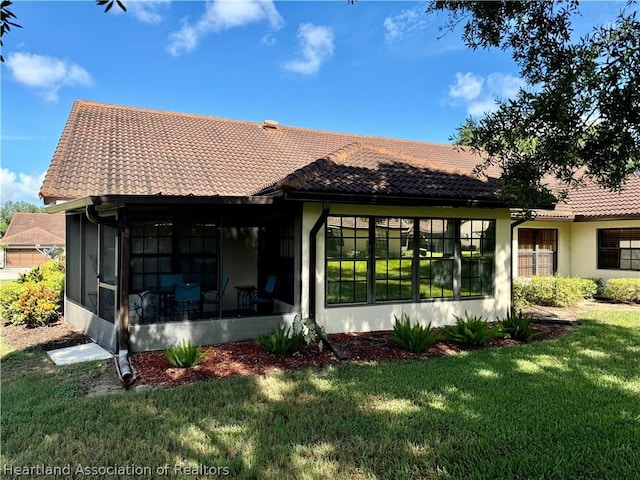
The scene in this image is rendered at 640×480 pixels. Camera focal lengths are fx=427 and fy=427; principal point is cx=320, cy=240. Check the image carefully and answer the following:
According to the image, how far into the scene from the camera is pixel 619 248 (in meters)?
15.0

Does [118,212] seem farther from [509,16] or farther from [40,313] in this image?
[509,16]

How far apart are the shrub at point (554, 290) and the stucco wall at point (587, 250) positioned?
4.62 ft

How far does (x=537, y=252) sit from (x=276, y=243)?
10930 millimetres

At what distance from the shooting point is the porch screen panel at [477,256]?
10.0m

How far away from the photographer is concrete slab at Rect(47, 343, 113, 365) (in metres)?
7.26

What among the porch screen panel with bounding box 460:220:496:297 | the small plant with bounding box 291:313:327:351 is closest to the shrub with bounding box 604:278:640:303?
the porch screen panel with bounding box 460:220:496:297

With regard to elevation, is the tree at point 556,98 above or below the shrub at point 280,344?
above

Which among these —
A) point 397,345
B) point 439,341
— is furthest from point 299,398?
point 439,341

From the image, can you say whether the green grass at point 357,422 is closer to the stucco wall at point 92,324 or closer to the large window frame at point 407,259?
the stucco wall at point 92,324

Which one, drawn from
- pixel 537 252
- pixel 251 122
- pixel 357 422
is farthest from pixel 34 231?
pixel 357 422

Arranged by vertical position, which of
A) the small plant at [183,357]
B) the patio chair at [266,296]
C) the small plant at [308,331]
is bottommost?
the small plant at [183,357]

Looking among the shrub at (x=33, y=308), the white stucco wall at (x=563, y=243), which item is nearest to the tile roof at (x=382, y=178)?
the shrub at (x=33, y=308)

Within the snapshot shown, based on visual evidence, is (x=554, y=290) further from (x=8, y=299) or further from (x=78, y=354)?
(x=8, y=299)

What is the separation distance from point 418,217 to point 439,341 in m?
2.74
